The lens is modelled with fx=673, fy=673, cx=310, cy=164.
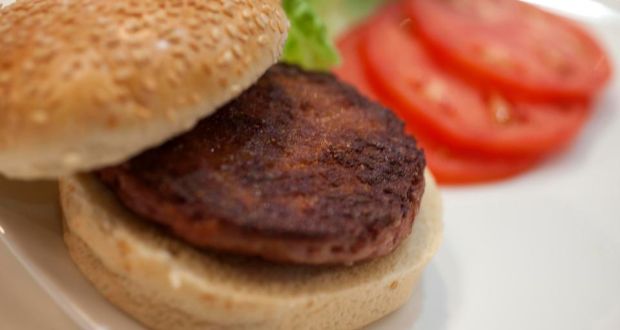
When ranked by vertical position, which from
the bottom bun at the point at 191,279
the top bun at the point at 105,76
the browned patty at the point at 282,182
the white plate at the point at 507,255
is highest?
the top bun at the point at 105,76

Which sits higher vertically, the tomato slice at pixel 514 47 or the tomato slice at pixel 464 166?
the tomato slice at pixel 514 47

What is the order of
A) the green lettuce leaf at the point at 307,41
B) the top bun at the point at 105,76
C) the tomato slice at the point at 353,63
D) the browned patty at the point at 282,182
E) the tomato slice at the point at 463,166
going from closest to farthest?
the top bun at the point at 105,76, the browned patty at the point at 282,182, the tomato slice at the point at 463,166, the green lettuce leaf at the point at 307,41, the tomato slice at the point at 353,63

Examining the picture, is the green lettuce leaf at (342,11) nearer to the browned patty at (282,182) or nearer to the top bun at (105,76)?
the browned patty at (282,182)

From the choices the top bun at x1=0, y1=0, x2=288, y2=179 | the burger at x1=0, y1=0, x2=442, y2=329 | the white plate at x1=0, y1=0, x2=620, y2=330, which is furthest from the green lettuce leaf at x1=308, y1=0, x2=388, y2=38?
the top bun at x1=0, y1=0, x2=288, y2=179

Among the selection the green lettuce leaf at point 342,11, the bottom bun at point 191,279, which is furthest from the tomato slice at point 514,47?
the bottom bun at point 191,279

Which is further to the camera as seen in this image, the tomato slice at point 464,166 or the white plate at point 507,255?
the tomato slice at point 464,166

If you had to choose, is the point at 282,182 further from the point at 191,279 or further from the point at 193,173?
the point at 191,279

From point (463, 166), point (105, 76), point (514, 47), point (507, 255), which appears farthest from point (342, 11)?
point (105, 76)

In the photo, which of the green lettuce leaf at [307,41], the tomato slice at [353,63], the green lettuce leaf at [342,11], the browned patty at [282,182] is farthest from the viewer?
the green lettuce leaf at [342,11]

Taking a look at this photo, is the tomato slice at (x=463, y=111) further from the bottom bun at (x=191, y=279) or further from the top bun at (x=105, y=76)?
the top bun at (x=105, y=76)
